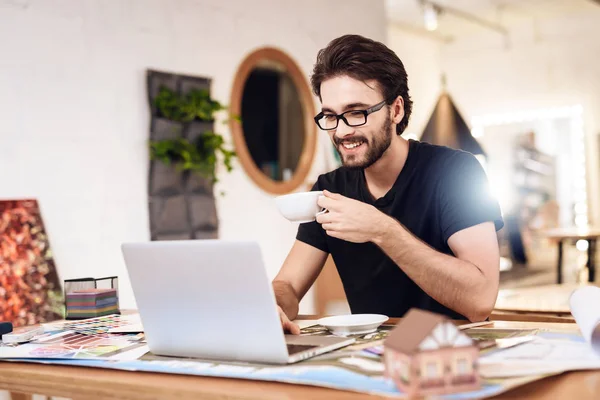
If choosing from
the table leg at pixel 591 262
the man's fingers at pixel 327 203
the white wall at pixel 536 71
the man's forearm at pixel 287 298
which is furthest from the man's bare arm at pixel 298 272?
→ the white wall at pixel 536 71

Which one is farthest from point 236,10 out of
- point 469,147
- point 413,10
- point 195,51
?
point 413,10

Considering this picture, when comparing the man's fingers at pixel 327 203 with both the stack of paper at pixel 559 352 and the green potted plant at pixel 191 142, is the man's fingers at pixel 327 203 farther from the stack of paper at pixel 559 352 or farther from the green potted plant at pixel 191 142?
the green potted plant at pixel 191 142

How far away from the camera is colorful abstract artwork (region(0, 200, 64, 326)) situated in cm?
272

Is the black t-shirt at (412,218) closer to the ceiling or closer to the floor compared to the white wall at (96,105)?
closer to the floor

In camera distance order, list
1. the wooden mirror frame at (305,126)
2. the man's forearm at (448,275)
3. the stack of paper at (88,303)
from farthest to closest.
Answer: the wooden mirror frame at (305,126) < the stack of paper at (88,303) < the man's forearm at (448,275)

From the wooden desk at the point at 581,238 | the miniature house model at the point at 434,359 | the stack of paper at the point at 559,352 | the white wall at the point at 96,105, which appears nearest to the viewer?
the miniature house model at the point at 434,359

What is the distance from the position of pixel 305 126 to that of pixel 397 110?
269 cm

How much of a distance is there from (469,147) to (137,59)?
201 cm

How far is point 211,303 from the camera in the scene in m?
1.16

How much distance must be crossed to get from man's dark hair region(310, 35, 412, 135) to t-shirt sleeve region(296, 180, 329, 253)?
1.10ft

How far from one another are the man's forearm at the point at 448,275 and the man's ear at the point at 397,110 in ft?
1.53

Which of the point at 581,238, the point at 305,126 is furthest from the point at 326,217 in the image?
the point at 581,238

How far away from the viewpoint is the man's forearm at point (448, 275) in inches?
61.5

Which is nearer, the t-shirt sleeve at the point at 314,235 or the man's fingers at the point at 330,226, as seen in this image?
the man's fingers at the point at 330,226
